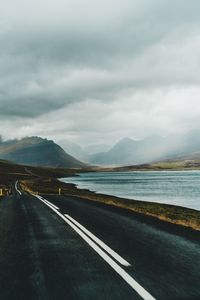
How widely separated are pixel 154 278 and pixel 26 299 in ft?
8.68

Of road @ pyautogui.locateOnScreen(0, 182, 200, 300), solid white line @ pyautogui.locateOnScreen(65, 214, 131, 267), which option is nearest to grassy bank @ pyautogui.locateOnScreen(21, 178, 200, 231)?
road @ pyautogui.locateOnScreen(0, 182, 200, 300)

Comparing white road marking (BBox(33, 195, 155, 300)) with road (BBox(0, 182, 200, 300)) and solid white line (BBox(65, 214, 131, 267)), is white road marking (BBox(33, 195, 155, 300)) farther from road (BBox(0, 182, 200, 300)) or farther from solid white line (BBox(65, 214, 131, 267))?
solid white line (BBox(65, 214, 131, 267))

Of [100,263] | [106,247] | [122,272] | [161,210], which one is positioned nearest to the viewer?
[122,272]

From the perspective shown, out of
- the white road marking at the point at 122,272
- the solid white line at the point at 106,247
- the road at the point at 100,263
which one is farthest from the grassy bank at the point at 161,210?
the white road marking at the point at 122,272

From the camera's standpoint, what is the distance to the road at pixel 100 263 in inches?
269

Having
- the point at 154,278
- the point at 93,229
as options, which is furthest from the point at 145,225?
the point at 154,278

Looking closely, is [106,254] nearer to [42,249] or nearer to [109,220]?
[42,249]

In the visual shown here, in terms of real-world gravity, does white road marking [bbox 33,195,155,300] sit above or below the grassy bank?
above

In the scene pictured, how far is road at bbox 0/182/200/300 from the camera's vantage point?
269 inches

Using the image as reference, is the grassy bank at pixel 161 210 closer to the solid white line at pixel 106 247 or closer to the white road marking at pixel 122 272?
the solid white line at pixel 106 247

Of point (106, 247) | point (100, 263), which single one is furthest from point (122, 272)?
point (106, 247)

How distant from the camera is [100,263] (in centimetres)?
920

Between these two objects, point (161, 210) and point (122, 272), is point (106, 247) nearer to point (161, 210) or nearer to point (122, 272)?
point (122, 272)

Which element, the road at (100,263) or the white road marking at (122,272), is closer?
the white road marking at (122,272)
